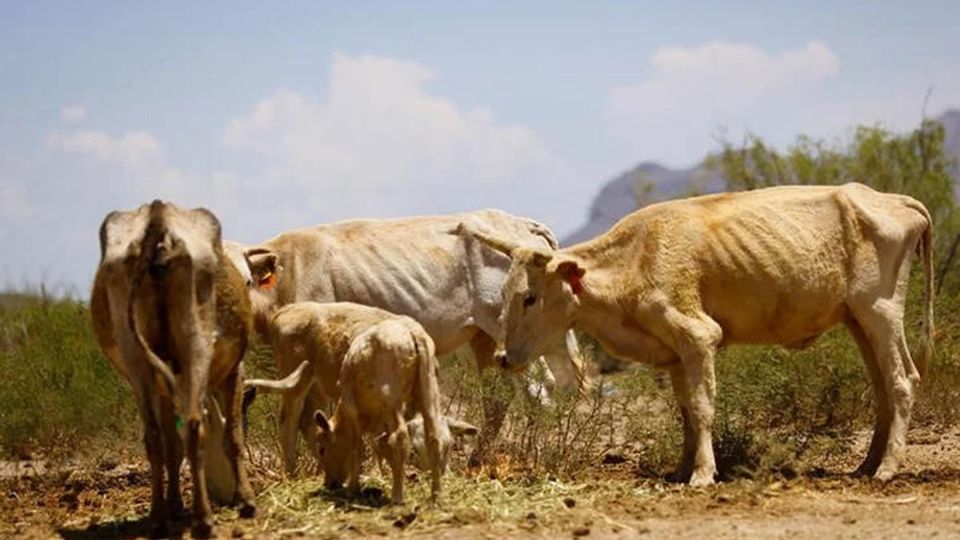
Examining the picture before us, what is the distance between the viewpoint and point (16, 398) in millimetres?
16141

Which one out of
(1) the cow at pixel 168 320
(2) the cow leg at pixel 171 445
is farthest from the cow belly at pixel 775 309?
(2) the cow leg at pixel 171 445

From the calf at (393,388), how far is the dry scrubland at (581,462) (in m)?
0.39

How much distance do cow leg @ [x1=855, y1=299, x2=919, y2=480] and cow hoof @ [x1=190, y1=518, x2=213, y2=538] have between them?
5.40 meters

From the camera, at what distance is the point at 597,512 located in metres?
10.5

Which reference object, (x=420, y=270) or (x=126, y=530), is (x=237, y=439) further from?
(x=420, y=270)

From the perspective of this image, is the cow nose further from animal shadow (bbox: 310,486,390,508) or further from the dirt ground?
animal shadow (bbox: 310,486,390,508)

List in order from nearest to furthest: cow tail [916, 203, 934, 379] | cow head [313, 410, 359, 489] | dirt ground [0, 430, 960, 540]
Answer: dirt ground [0, 430, 960, 540] < cow head [313, 410, 359, 489] < cow tail [916, 203, 934, 379]

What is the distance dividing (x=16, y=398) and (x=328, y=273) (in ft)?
11.7

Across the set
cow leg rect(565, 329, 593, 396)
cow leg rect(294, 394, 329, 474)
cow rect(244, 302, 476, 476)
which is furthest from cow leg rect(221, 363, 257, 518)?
cow leg rect(565, 329, 593, 396)

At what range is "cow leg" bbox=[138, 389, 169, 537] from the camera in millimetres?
9953

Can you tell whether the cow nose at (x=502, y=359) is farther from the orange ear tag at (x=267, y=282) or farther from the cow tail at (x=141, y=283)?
the cow tail at (x=141, y=283)

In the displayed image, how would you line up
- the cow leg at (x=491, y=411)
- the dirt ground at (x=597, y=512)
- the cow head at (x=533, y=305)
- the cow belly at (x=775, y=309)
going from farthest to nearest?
1. the cow leg at (x=491, y=411)
2. the cow head at (x=533, y=305)
3. the cow belly at (x=775, y=309)
4. the dirt ground at (x=597, y=512)

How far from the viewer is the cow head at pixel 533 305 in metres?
12.6

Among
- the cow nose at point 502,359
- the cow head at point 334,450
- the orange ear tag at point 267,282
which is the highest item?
the orange ear tag at point 267,282
